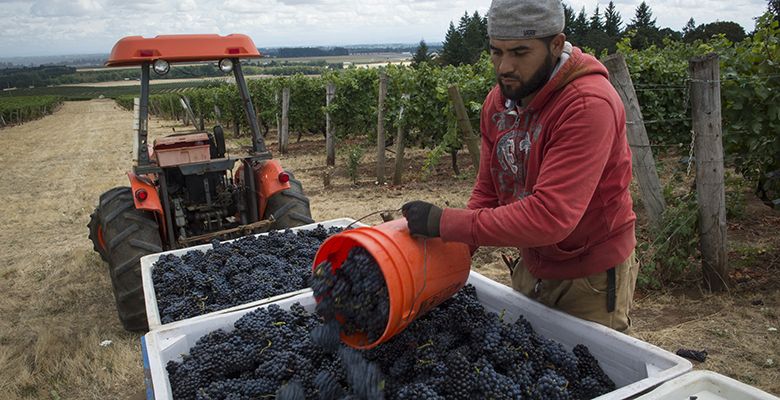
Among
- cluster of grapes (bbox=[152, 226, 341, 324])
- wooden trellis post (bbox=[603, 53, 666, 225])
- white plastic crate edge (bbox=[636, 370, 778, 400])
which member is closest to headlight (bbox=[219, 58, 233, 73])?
cluster of grapes (bbox=[152, 226, 341, 324])

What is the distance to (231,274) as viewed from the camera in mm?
2855

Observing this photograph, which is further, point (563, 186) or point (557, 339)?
point (557, 339)

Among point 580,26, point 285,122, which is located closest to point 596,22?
point 580,26

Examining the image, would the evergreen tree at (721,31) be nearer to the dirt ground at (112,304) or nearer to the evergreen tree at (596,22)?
the evergreen tree at (596,22)

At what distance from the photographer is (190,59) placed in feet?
13.6

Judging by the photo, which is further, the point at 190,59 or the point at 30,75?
the point at 30,75

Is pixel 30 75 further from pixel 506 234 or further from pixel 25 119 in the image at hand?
pixel 506 234

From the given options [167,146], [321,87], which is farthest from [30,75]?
[167,146]

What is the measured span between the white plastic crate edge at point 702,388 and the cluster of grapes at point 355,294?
0.72 metres

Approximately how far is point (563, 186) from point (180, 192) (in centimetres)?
376

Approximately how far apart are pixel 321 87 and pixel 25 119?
1223 inches

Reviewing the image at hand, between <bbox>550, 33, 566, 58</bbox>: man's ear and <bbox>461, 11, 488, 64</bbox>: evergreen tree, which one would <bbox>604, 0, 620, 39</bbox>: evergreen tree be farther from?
<bbox>550, 33, 566, 58</bbox>: man's ear

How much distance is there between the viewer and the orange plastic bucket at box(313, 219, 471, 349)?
5.21 ft

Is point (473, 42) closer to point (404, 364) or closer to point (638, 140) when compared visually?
point (638, 140)
